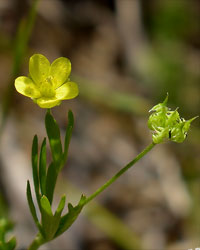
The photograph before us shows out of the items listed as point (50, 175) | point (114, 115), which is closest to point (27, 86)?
point (50, 175)

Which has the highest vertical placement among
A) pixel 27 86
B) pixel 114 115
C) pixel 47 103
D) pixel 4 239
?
pixel 114 115

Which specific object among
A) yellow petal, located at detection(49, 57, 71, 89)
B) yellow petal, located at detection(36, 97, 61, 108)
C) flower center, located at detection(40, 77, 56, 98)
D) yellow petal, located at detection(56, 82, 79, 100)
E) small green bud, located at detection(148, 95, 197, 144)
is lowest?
small green bud, located at detection(148, 95, 197, 144)

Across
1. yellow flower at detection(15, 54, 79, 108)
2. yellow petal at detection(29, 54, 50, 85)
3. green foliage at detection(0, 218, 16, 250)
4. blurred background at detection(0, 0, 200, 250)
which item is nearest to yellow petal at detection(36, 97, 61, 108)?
yellow flower at detection(15, 54, 79, 108)

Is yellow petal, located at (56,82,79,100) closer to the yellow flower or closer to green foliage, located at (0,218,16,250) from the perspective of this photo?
the yellow flower

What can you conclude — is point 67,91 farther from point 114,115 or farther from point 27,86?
point 114,115

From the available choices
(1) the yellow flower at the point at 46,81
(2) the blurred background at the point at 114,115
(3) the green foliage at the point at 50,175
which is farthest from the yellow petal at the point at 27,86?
(2) the blurred background at the point at 114,115

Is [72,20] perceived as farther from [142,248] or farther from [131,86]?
[142,248]

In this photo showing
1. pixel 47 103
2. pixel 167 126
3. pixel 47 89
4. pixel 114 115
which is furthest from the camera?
pixel 114 115
